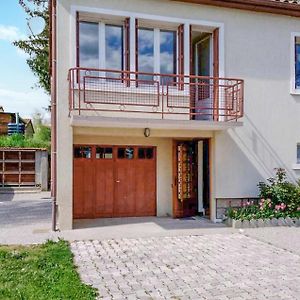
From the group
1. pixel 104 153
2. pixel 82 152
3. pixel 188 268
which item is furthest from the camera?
pixel 104 153

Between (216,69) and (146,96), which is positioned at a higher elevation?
(216,69)

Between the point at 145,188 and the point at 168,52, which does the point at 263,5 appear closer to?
the point at 168,52

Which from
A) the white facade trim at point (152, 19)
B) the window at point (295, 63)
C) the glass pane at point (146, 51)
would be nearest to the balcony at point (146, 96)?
the glass pane at point (146, 51)

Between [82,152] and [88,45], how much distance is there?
3.51 m

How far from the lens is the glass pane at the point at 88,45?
11.4m

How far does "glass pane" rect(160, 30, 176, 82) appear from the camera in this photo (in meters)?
12.3

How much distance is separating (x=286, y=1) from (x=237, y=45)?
259 cm

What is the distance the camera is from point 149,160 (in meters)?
13.4

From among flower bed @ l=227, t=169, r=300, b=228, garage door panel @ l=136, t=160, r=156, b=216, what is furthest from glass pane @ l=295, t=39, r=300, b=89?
garage door panel @ l=136, t=160, r=156, b=216

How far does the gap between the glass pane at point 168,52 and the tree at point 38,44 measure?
1410 cm

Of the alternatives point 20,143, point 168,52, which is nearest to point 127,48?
point 168,52

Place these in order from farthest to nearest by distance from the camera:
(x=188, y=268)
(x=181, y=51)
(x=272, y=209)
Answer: (x=181, y=51) < (x=272, y=209) < (x=188, y=268)

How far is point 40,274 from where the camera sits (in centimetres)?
671

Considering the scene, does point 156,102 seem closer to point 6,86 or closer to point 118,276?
point 118,276
